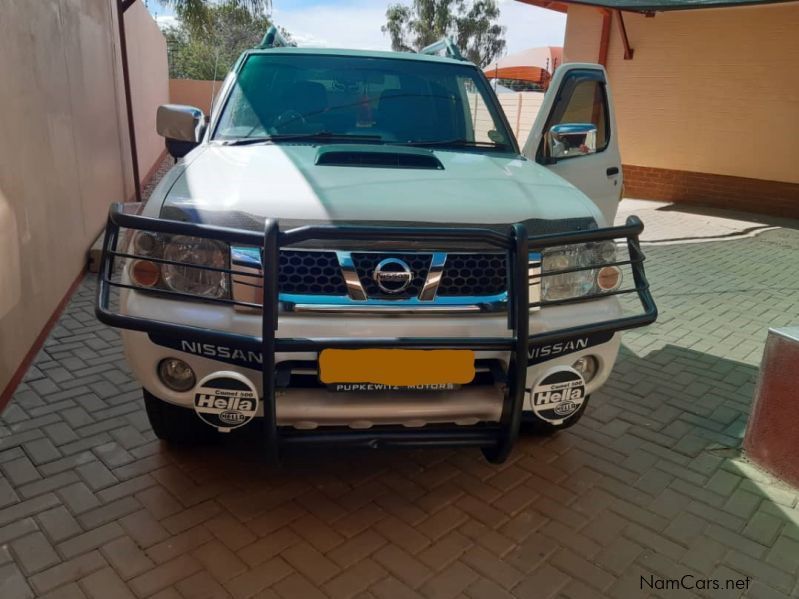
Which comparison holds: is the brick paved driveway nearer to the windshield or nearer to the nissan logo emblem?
the nissan logo emblem

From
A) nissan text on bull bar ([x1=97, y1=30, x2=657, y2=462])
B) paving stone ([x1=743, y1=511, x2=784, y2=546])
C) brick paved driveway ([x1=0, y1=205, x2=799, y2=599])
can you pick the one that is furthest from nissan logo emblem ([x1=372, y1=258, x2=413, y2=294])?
paving stone ([x1=743, y1=511, x2=784, y2=546])

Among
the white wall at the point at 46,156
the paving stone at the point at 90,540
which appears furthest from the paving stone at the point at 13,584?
the white wall at the point at 46,156

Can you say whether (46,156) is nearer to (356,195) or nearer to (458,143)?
(458,143)

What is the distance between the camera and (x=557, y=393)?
2.65 metres

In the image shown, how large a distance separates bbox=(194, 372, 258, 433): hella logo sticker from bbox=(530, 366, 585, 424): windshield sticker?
3.62ft

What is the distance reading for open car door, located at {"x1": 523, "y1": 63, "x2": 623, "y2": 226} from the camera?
397cm

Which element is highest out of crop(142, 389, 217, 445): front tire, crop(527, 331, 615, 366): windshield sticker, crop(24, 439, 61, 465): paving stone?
crop(527, 331, 615, 366): windshield sticker

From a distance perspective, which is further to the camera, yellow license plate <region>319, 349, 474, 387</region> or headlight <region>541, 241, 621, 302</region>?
headlight <region>541, 241, 621, 302</region>

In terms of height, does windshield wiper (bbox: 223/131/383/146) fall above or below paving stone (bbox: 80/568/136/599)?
above

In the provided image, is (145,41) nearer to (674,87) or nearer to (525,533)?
(674,87)

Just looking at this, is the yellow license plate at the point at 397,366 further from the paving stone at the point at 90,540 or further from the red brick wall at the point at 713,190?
the red brick wall at the point at 713,190

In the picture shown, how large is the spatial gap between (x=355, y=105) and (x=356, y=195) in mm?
1316

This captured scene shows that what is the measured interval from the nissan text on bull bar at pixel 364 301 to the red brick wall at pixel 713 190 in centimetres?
937

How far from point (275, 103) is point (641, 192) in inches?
406
